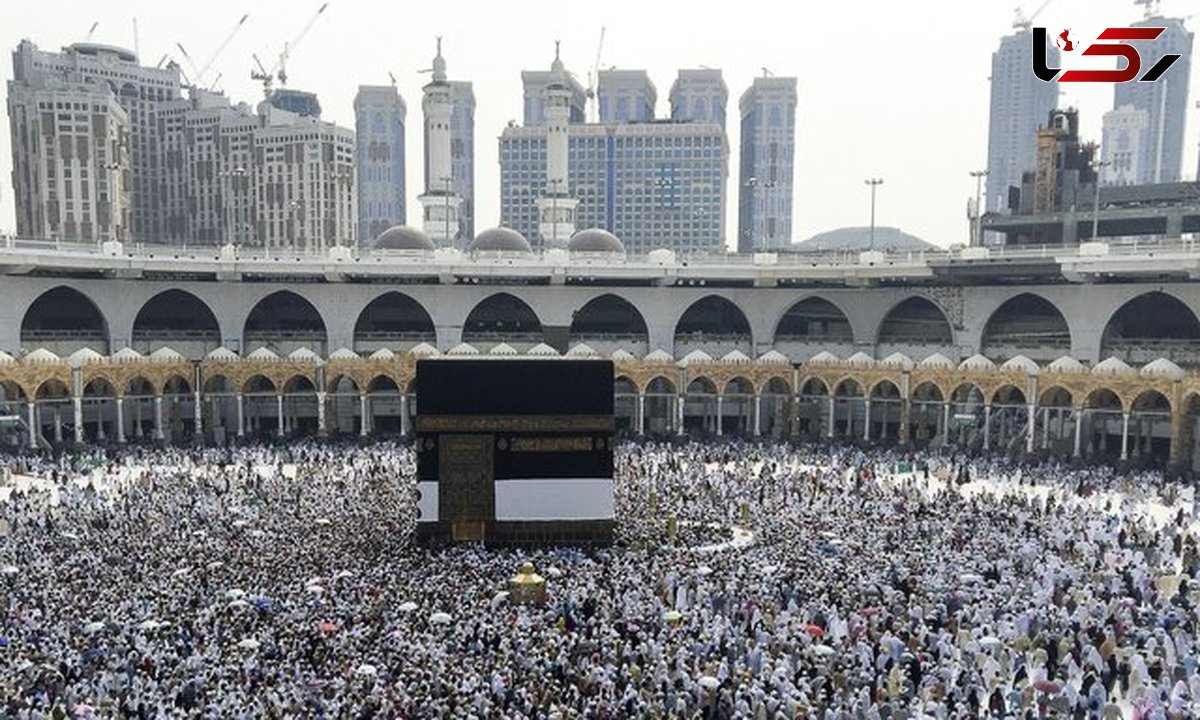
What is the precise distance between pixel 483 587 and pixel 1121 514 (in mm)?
17894

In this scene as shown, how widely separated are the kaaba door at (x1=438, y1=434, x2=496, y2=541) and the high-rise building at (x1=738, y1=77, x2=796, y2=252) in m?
124

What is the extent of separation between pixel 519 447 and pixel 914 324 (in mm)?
26816

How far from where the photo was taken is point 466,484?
22484 millimetres

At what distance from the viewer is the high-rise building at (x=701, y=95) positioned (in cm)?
16112

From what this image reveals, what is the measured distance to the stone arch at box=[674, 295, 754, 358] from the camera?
45.4m

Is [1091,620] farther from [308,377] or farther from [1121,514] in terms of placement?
[308,377]

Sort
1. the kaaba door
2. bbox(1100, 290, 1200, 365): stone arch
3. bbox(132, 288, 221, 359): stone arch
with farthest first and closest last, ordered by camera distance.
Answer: bbox(132, 288, 221, 359): stone arch
bbox(1100, 290, 1200, 365): stone arch
the kaaba door

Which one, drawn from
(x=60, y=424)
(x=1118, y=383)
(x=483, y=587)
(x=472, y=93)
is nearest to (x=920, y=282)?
(x=1118, y=383)

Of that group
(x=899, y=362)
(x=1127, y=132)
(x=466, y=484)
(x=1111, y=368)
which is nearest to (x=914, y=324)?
(x=899, y=362)

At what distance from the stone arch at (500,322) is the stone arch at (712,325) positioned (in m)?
7.08

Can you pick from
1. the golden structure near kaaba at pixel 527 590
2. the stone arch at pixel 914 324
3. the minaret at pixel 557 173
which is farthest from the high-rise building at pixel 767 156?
the golden structure near kaaba at pixel 527 590

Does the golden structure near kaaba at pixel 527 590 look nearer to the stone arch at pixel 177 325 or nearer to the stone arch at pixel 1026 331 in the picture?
the stone arch at pixel 1026 331

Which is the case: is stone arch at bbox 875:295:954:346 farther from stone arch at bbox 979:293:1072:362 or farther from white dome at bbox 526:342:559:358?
white dome at bbox 526:342:559:358

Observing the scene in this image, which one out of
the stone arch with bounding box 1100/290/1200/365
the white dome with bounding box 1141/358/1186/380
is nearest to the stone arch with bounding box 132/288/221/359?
the white dome with bounding box 1141/358/1186/380
